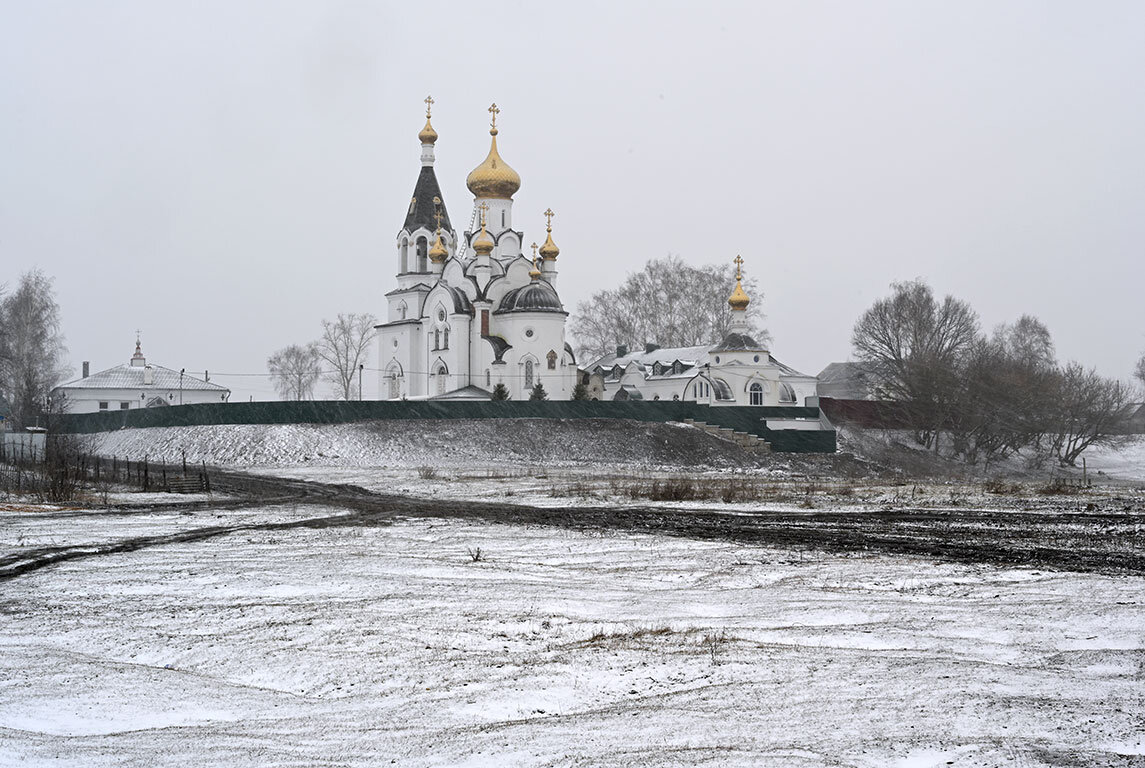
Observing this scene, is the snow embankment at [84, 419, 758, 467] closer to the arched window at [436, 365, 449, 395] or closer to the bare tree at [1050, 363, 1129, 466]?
the arched window at [436, 365, 449, 395]

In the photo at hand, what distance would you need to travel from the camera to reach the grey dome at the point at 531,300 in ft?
179

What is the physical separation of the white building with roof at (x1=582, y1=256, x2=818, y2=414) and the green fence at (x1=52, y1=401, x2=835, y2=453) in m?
10.1

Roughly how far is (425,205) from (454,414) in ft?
63.5

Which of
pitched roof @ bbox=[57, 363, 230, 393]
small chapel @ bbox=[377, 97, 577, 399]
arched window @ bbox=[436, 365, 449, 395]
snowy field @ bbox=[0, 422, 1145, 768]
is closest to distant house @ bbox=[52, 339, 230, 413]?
pitched roof @ bbox=[57, 363, 230, 393]

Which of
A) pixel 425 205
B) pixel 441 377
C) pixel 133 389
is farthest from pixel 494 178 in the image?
pixel 133 389

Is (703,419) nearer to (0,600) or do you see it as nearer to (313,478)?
(313,478)

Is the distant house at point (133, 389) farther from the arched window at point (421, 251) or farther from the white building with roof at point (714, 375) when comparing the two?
the white building with roof at point (714, 375)

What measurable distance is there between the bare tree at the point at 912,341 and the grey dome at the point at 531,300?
58.2 feet

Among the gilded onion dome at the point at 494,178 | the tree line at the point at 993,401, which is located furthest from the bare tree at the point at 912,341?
the gilded onion dome at the point at 494,178

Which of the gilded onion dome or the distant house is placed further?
the distant house

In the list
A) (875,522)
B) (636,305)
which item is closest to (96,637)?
(875,522)

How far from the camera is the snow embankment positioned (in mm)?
39188

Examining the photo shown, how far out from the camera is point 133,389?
2660 inches

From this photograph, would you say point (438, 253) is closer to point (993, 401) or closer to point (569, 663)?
point (993, 401)
